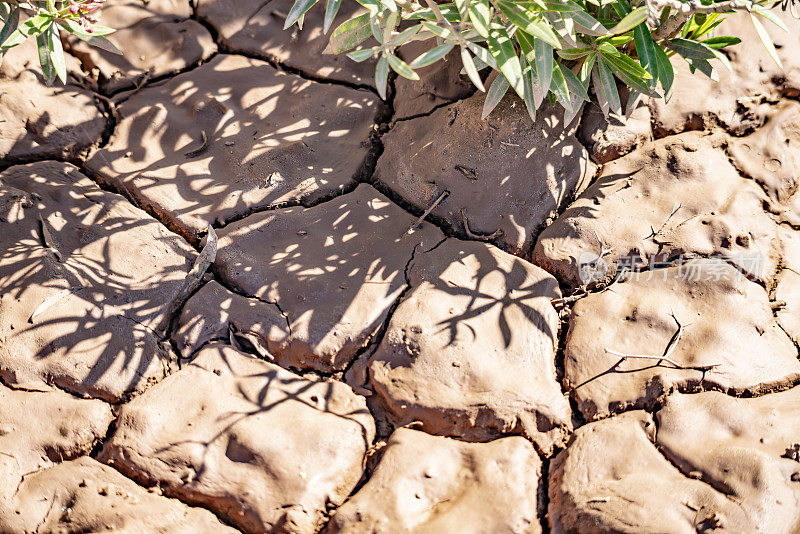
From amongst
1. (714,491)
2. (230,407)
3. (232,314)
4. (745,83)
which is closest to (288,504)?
(230,407)

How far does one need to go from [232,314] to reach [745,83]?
208cm

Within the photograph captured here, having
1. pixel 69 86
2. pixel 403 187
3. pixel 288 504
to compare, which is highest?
pixel 69 86

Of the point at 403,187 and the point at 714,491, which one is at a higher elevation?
the point at 403,187

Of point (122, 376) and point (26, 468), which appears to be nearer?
point (26, 468)

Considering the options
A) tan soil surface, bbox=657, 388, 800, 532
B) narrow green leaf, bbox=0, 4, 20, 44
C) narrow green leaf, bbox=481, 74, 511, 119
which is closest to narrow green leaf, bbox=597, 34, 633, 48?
narrow green leaf, bbox=481, 74, 511, 119

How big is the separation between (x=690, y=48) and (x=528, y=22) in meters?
0.67

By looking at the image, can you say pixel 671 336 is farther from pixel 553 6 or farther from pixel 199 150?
pixel 199 150

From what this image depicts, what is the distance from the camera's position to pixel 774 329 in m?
1.75

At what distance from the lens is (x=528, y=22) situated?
151 centimetres

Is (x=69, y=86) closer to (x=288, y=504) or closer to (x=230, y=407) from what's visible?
(x=230, y=407)

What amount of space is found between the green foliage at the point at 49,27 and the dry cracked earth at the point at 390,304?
1.20 feet

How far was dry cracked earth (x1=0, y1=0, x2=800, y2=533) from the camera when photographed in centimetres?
154

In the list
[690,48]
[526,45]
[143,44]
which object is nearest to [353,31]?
[526,45]

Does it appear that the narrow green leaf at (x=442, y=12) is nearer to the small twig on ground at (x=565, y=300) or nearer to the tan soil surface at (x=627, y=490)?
the small twig on ground at (x=565, y=300)
